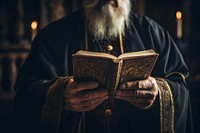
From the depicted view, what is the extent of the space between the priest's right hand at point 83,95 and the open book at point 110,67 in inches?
1.7

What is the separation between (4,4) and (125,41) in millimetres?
2396

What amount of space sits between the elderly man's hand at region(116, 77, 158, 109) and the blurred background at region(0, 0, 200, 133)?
6.55 feet

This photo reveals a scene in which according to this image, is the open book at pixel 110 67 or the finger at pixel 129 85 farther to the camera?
the finger at pixel 129 85

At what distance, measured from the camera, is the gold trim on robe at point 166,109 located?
2.64 meters

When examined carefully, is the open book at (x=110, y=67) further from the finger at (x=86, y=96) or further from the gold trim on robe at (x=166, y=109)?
the gold trim on robe at (x=166, y=109)

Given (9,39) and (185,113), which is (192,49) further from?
(9,39)

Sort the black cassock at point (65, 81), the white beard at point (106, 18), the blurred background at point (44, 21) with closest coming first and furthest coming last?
the black cassock at point (65, 81), the white beard at point (106, 18), the blurred background at point (44, 21)

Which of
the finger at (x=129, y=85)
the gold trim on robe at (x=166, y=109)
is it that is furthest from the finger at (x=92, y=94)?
the gold trim on robe at (x=166, y=109)

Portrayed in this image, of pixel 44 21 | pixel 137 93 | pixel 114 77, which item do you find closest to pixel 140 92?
pixel 137 93

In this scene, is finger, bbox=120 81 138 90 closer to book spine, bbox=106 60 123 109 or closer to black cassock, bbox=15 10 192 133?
book spine, bbox=106 60 123 109

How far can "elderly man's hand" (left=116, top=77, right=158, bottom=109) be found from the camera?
7.64 ft

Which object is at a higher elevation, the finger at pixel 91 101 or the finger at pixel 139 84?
the finger at pixel 139 84

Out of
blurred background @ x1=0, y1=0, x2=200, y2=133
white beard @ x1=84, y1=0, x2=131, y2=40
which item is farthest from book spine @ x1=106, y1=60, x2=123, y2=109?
blurred background @ x1=0, y1=0, x2=200, y2=133

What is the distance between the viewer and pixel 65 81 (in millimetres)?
2516
